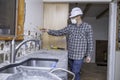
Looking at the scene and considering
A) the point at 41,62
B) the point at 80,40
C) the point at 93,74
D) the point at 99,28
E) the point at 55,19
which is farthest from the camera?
the point at 99,28

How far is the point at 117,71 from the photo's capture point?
4293 mm

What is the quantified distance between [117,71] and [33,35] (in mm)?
1855

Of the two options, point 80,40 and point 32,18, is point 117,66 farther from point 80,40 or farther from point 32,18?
point 32,18

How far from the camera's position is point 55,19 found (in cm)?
420

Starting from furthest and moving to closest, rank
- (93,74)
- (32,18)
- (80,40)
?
1. (93,74)
2. (80,40)
3. (32,18)

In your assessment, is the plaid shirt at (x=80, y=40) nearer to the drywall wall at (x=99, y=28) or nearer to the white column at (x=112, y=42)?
the white column at (x=112, y=42)

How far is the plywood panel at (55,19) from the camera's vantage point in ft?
13.8

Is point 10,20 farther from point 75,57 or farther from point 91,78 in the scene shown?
point 91,78

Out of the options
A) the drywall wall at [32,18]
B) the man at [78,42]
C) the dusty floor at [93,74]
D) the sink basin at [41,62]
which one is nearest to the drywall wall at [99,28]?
the dusty floor at [93,74]

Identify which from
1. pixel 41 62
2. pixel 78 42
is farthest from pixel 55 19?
pixel 41 62

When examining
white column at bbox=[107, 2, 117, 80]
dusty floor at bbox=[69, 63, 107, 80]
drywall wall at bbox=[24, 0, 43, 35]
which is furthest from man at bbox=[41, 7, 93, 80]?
dusty floor at bbox=[69, 63, 107, 80]

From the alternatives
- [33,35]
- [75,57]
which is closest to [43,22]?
[33,35]

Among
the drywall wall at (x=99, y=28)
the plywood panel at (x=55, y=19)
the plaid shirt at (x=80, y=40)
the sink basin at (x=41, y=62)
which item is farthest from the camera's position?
the drywall wall at (x=99, y=28)

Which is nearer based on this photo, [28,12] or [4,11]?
[4,11]
